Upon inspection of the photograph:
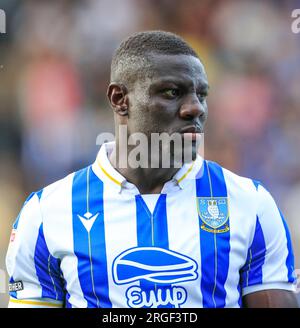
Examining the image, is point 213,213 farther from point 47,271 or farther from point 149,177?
point 47,271

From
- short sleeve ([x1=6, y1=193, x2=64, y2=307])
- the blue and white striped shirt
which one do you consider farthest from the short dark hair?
short sleeve ([x1=6, y1=193, x2=64, y2=307])

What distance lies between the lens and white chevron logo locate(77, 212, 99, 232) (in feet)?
8.34

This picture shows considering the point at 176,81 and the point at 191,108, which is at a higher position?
the point at 176,81

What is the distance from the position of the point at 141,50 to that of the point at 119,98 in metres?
0.23

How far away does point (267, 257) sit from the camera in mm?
2504

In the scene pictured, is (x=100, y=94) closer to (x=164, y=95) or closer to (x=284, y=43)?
(x=284, y=43)

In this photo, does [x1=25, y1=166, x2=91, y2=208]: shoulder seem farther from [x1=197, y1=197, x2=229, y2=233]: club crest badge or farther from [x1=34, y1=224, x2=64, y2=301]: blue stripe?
[x1=197, y1=197, x2=229, y2=233]: club crest badge

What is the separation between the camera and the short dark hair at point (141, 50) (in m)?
2.50

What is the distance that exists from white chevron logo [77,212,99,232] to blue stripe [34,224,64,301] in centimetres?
17

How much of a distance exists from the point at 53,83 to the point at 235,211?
373cm

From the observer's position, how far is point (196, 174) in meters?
2.63

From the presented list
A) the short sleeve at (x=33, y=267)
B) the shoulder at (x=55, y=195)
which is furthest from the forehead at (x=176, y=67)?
the short sleeve at (x=33, y=267)

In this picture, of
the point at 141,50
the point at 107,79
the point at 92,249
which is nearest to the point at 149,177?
the point at 92,249
